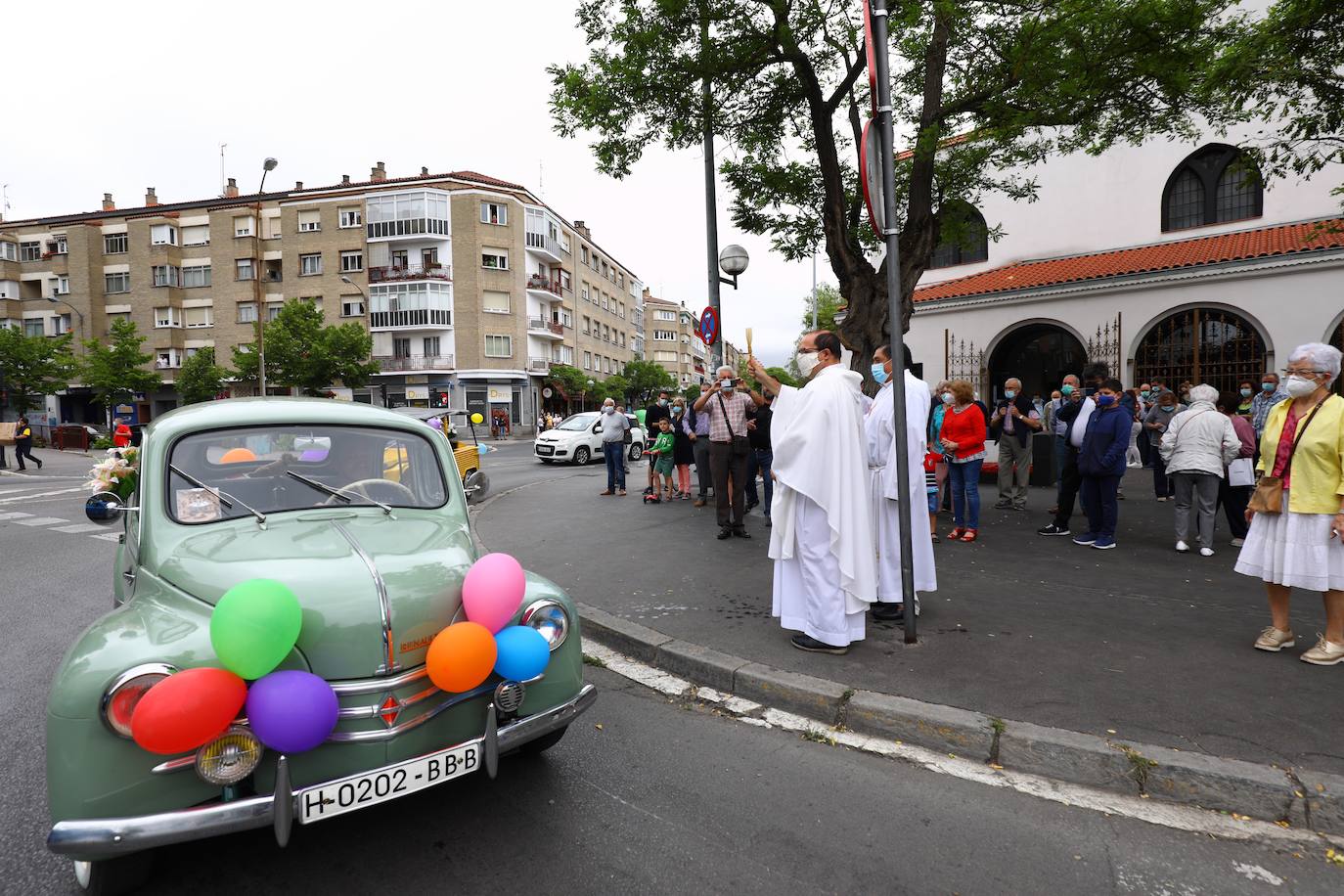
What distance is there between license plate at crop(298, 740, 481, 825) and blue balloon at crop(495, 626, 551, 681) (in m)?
0.26

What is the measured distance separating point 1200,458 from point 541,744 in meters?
7.20

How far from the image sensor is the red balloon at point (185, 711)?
6.63ft

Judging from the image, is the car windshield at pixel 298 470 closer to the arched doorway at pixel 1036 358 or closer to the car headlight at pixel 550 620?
the car headlight at pixel 550 620

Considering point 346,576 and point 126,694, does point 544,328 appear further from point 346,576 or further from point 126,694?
point 126,694

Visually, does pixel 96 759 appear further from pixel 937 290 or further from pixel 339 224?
pixel 339 224

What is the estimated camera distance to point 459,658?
2.45m

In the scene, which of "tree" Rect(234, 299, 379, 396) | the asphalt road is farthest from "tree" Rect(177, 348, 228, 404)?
the asphalt road

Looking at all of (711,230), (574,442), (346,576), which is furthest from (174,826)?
(574,442)

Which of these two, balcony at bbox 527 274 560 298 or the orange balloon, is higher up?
balcony at bbox 527 274 560 298

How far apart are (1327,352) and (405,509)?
17.0 ft

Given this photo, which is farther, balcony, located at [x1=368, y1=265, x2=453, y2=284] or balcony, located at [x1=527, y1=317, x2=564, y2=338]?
balcony, located at [x1=527, y1=317, x2=564, y2=338]

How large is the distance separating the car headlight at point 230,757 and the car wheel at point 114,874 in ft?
1.59

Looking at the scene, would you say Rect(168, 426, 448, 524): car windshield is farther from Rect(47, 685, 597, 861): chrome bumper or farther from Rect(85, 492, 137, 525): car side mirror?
Rect(47, 685, 597, 861): chrome bumper

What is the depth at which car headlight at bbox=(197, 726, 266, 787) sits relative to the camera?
84.5 inches
